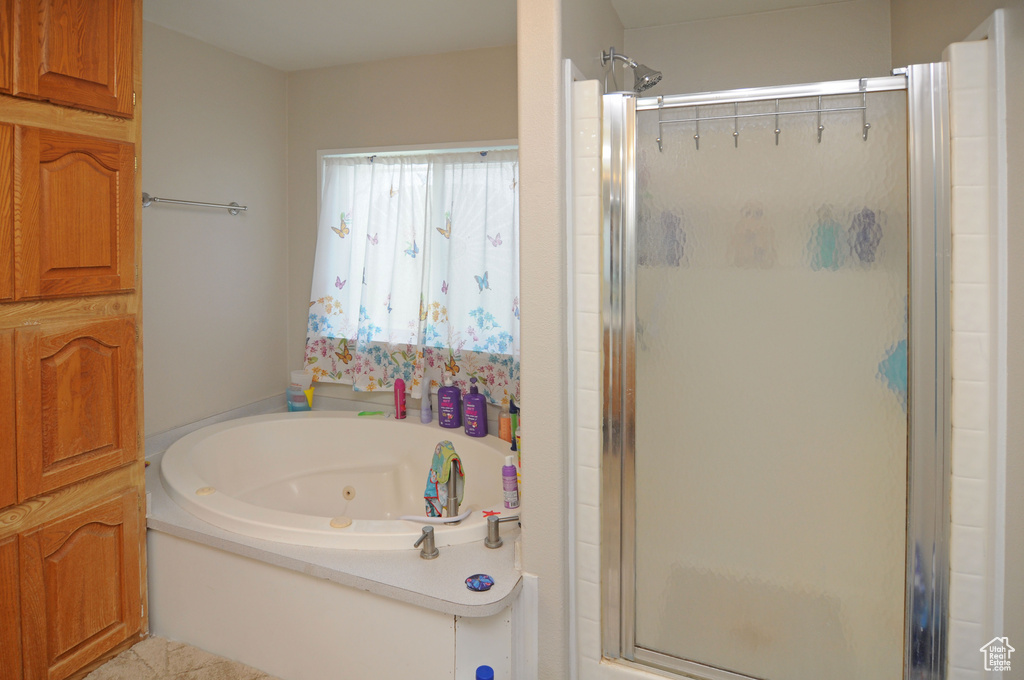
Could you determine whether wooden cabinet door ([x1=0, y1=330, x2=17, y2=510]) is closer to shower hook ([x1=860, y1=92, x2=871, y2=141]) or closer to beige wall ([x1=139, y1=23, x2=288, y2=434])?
beige wall ([x1=139, y1=23, x2=288, y2=434])

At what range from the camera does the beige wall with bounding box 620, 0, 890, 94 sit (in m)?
2.31

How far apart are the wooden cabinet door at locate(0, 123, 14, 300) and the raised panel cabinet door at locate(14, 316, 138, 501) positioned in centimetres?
15

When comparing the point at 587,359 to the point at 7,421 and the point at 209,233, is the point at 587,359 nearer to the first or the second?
the point at 7,421

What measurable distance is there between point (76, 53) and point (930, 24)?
243 centimetres

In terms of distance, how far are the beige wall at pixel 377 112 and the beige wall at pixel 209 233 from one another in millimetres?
76

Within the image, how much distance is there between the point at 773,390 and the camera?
1.65 m

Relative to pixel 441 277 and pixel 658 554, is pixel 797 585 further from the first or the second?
pixel 441 277

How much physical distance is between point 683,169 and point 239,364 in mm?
2425

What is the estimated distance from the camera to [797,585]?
167cm

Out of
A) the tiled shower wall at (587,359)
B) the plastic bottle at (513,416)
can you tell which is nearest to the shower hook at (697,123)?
the tiled shower wall at (587,359)

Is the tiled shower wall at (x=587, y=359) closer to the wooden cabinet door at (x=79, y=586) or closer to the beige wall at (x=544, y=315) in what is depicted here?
the beige wall at (x=544, y=315)

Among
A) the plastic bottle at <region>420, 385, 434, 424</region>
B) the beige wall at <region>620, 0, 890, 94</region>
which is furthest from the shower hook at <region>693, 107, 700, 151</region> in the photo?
the plastic bottle at <region>420, 385, 434, 424</region>

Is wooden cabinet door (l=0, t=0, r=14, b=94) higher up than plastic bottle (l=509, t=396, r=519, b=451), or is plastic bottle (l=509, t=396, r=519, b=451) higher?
wooden cabinet door (l=0, t=0, r=14, b=94)

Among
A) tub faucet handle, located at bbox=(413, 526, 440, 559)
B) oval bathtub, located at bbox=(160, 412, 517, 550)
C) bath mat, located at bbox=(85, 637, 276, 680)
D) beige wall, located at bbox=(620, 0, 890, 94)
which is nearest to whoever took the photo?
tub faucet handle, located at bbox=(413, 526, 440, 559)
